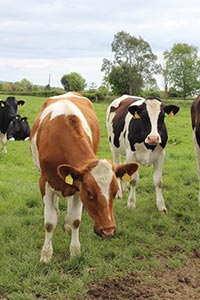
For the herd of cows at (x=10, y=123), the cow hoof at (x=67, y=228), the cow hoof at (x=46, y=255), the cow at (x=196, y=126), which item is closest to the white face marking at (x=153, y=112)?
the cow at (x=196, y=126)

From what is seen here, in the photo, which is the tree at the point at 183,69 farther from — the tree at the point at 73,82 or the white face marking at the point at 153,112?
the white face marking at the point at 153,112

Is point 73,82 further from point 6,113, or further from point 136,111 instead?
point 136,111

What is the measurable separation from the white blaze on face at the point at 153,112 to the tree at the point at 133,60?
55.5 metres

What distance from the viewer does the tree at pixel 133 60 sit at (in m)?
63.1

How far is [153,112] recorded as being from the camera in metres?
7.26

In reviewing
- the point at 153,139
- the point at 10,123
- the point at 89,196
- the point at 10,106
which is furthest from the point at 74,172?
the point at 10,123

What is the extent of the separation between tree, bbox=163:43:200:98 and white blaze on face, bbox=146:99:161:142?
6711 centimetres

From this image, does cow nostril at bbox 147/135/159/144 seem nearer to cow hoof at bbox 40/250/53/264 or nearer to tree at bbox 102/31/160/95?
cow hoof at bbox 40/250/53/264

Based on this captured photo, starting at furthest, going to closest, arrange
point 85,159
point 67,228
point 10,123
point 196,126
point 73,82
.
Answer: point 73,82 → point 10,123 → point 196,126 → point 67,228 → point 85,159

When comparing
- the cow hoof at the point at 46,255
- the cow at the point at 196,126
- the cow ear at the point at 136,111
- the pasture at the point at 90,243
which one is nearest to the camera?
the pasture at the point at 90,243

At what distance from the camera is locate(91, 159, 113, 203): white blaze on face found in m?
4.38

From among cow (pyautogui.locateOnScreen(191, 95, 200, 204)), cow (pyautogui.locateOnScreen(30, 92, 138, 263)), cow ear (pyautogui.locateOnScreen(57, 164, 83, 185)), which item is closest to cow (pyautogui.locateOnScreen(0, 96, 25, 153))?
cow (pyautogui.locateOnScreen(191, 95, 200, 204))

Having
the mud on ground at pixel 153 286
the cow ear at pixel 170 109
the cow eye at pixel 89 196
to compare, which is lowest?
the mud on ground at pixel 153 286

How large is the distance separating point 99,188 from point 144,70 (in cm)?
6308
